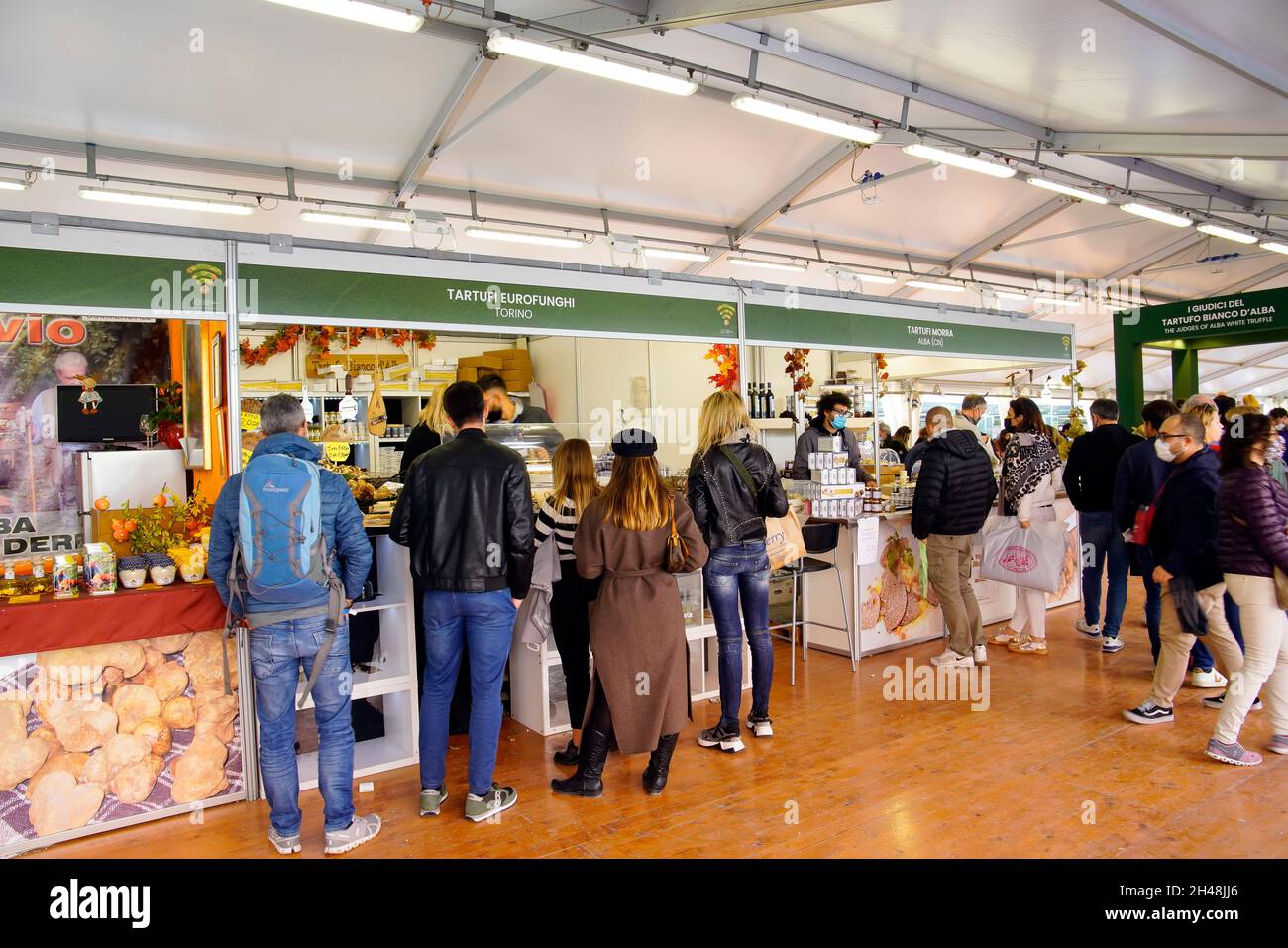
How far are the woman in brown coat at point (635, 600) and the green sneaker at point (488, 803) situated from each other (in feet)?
1.61

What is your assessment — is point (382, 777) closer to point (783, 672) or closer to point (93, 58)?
point (783, 672)

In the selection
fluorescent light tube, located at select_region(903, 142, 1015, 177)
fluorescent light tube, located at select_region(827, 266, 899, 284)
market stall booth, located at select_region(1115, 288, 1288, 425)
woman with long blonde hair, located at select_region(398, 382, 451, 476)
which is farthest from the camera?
fluorescent light tube, located at select_region(827, 266, 899, 284)

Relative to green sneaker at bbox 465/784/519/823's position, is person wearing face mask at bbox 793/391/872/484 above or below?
above

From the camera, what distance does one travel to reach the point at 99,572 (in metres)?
3.19

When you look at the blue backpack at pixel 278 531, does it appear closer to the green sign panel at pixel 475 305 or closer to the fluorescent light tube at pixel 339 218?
the green sign panel at pixel 475 305

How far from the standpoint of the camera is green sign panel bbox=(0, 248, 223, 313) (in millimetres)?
3188

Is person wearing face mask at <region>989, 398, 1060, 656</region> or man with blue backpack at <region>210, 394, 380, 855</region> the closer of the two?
man with blue backpack at <region>210, 394, 380, 855</region>

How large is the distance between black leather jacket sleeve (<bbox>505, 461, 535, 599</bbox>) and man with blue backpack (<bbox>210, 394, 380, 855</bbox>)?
53 cm

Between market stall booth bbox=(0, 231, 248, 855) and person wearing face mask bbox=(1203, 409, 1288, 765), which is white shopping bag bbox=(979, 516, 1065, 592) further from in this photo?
market stall booth bbox=(0, 231, 248, 855)

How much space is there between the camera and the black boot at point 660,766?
11.3 feet

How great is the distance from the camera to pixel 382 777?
370cm

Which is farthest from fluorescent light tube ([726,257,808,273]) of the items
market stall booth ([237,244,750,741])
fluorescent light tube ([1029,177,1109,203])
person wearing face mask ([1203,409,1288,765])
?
person wearing face mask ([1203,409,1288,765])

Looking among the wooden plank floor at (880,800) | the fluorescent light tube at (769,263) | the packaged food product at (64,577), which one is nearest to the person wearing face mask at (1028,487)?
→ the wooden plank floor at (880,800)

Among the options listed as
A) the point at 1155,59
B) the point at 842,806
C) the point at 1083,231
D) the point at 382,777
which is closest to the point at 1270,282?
the point at 1083,231
